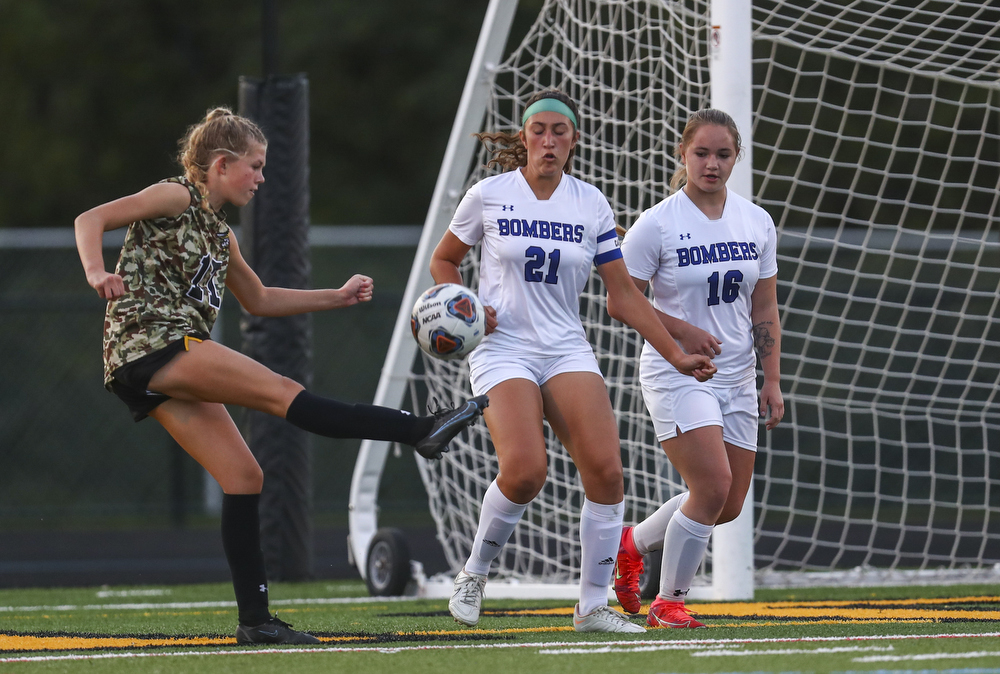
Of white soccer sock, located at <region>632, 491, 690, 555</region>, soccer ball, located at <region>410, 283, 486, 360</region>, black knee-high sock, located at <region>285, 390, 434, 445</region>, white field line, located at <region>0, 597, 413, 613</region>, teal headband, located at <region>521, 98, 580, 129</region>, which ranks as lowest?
white field line, located at <region>0, 597, 413, 613</region>

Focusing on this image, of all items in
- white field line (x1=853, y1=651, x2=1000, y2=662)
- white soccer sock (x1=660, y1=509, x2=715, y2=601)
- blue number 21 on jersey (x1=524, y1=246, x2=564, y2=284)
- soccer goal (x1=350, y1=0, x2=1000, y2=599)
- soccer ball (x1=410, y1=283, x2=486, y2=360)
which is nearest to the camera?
white field line (x1=853, y1=651, x2=1000, y2=662)

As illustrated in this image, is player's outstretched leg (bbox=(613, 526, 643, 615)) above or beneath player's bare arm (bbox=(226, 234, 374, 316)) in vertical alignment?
beneath

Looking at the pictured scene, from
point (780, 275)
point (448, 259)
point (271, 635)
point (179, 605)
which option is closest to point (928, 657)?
point (271, 635)

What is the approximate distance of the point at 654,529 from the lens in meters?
5.26

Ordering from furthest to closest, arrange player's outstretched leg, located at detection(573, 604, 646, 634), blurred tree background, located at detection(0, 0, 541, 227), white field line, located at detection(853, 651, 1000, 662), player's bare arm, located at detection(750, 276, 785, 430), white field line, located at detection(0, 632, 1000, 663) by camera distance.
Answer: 1. blurred tree background, located at detection(0, 0, 541, 227)
2. player's bare arm, located at detection(750, 276, 785, 430)
3. player's outstretched leg, located at detection(573, 604, 646, 634)
4. white field line, located at detection(0, 632, 1000, 663)
5. white field line, located at detection(853, 651, 1000, 662)

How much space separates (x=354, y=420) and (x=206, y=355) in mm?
496

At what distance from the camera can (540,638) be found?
4.39 meters

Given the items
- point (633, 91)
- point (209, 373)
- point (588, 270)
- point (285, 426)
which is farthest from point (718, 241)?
point (285, 426)

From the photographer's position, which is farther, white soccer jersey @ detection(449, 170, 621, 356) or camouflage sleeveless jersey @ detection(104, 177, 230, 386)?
white soccer jersey @ detection(449, 170, 621, 356)

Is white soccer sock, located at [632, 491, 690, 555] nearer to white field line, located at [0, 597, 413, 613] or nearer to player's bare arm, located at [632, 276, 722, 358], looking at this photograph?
player's bare arm, located at [632, 276, 722, 358]

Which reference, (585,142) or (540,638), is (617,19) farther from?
(540,638)

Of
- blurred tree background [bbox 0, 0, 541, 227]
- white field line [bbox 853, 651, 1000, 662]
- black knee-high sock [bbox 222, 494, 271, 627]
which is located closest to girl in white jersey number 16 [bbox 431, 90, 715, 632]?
black knee-high sock [bbox 222, 494, 271, 627]

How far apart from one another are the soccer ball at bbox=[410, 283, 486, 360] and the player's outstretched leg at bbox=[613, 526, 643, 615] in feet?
4.13

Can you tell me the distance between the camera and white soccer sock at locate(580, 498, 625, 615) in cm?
462
